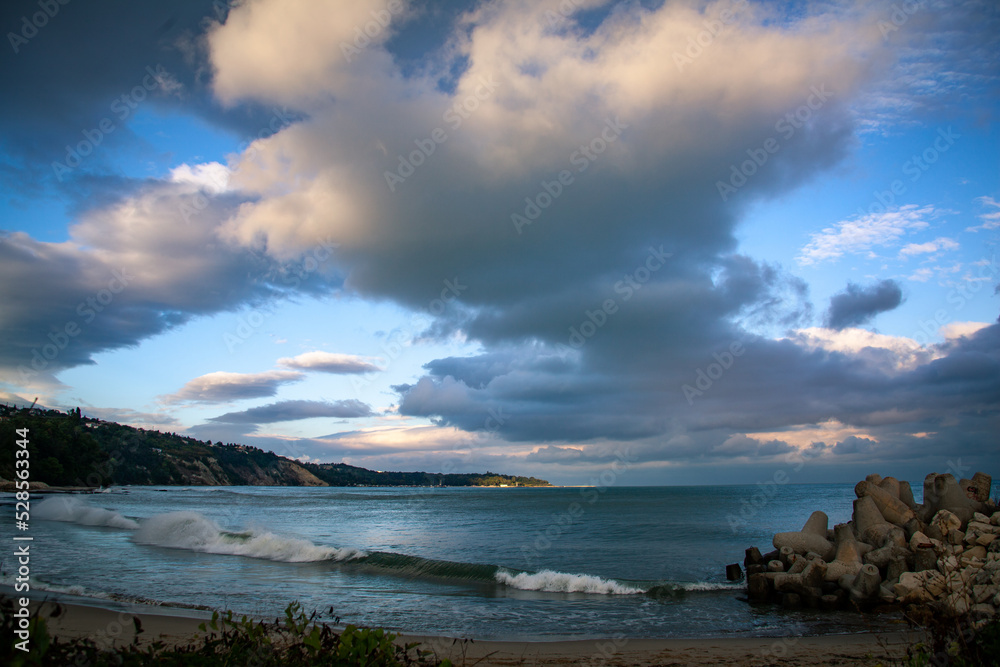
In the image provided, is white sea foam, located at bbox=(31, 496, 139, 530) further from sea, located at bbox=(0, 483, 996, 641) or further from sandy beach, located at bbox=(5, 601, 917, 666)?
sandy beach, located at bbox=(5, 601, 917, 666)

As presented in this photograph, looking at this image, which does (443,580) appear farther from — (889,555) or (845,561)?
(889,555)

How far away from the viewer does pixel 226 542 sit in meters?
27.6

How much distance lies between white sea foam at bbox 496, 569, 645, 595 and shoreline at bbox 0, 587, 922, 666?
6.29m

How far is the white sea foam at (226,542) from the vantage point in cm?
2458

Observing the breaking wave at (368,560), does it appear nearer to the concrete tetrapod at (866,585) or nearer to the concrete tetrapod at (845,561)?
the concrete tetrapod at (845,561)

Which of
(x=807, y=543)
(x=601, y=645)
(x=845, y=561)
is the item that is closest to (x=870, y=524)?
(x=807, y=543)

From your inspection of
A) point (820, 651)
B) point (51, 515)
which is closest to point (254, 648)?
point (820, 651)

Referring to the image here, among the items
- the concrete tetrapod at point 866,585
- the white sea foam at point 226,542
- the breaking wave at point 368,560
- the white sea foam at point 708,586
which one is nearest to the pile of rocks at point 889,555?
the concrete tetrapod at point 866,585

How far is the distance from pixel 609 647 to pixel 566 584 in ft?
25.6

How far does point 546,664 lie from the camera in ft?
30.3

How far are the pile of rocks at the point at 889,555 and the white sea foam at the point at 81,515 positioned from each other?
36.8m

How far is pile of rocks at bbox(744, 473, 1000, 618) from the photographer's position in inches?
542

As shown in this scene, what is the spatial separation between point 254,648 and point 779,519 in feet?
177

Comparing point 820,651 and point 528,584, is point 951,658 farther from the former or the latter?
point 528,584
